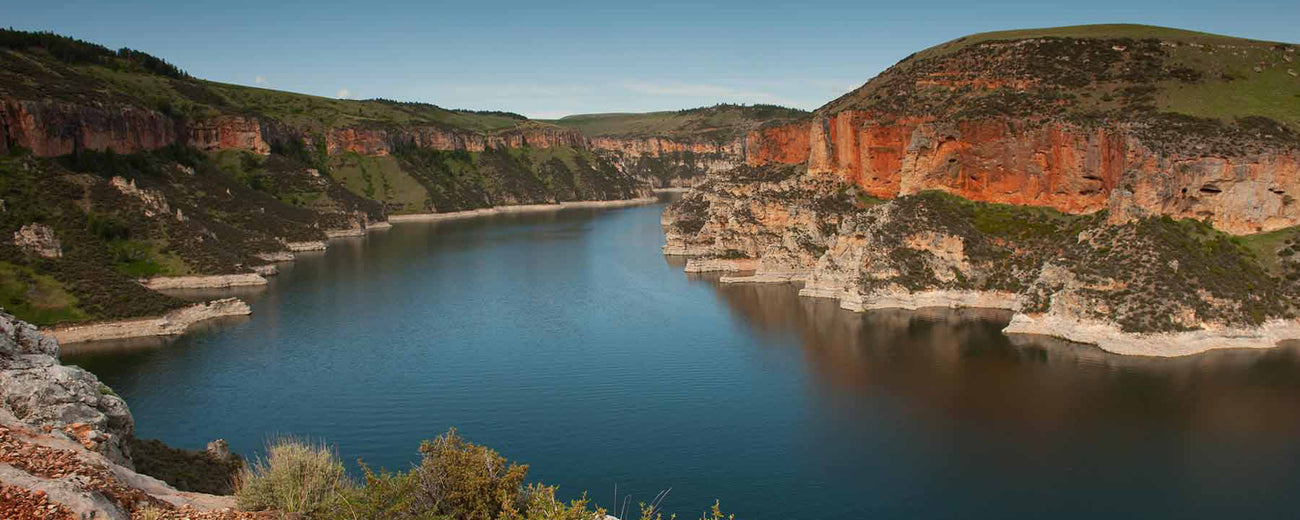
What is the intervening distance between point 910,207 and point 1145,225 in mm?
17984

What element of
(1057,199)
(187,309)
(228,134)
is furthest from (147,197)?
(1057,199)

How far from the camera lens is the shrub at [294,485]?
16250 mm

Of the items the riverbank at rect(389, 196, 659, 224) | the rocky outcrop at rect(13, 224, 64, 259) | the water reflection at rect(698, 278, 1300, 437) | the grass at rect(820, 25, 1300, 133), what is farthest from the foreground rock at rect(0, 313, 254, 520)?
the riverbank at rect(389, 196, 659, 224)

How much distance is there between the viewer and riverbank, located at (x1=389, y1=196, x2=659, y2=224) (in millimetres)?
151625

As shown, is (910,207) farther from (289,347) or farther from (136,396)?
(136,396)

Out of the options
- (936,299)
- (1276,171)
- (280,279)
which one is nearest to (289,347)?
(280,279)

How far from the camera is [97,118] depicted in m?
88.3

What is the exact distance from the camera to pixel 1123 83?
209 ft

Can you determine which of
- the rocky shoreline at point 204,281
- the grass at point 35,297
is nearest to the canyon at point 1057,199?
the rocky shoreline at point 204,281

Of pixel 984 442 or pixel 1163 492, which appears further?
pixel 984 442

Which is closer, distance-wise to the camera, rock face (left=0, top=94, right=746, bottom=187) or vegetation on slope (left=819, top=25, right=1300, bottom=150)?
vegetation on slope (left=819, top=25, right=1300, bottom=150)

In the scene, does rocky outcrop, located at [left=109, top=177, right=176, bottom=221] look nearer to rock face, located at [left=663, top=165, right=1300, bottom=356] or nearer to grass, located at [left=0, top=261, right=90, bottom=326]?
grass, located at [left=0, top=261, right=90, bottom=326]

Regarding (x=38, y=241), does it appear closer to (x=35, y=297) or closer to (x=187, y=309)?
(x=35, y=297)

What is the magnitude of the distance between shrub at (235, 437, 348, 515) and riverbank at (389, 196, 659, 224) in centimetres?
13529
